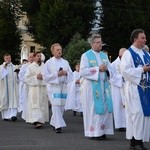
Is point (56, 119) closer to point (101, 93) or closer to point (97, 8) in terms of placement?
point (101, 93)

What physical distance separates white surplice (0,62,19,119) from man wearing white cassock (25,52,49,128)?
2398mm

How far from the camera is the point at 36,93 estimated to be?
13922mm

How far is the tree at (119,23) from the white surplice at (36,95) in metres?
26.0

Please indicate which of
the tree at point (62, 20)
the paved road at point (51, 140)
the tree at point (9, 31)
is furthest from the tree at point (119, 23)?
the paved road at point (51, 140)

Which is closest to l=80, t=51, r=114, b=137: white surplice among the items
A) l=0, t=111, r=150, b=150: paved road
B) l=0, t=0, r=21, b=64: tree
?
Result: l=0, t=111, r=150, b=150: paved road

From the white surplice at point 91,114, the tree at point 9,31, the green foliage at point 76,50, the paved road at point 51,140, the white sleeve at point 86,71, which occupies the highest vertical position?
the tree at point 9,31

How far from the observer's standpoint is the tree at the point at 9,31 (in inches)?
1642

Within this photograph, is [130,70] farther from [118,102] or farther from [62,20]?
[62,20]

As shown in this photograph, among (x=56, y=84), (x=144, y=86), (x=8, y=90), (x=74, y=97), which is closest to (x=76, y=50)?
(x=74, y=97)

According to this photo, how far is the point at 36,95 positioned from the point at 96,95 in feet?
10.2

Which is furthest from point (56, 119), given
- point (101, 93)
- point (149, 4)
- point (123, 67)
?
point (149, 4)

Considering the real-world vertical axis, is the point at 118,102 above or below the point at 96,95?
below

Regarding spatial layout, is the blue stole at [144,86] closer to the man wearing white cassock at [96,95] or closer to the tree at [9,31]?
the man wearing white cassock at [96,95]

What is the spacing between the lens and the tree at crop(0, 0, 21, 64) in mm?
41719
